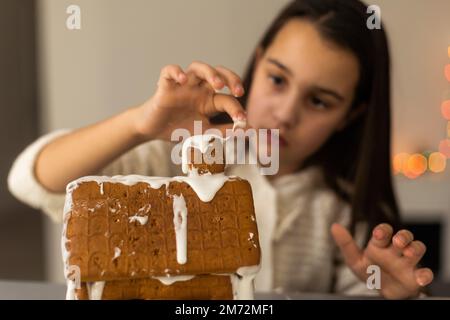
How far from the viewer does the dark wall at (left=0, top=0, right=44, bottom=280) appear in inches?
29.3

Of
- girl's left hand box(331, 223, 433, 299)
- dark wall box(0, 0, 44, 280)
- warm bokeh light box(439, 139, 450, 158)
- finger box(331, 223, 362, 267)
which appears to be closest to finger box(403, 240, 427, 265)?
girl's left hand box(331, 223, 433, 299)

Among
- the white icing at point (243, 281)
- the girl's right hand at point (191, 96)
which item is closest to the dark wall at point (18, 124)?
the girl's right hand at point (191, 96)

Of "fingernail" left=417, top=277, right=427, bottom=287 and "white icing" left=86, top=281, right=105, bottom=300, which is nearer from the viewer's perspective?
"white icing" left=86, top=281, right=105, bottom=300

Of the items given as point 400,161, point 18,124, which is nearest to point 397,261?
point 400,161

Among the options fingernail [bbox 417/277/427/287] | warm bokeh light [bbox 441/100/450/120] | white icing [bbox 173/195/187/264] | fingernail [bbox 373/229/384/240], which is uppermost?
warm bokeh light [bbox 441/100/450/120]

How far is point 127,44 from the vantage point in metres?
0.64

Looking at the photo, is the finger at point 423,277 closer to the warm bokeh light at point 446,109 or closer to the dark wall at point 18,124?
the warm bokeh light at point 446,109

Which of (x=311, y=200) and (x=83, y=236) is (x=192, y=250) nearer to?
(x=83, y=236)

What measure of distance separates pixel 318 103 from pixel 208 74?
17 cm

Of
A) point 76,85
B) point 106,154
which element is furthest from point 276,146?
point 76,85

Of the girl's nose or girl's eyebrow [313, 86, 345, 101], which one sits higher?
girl's eyebrow [313, 86, 345, 101]

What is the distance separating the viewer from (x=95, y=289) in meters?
0.35

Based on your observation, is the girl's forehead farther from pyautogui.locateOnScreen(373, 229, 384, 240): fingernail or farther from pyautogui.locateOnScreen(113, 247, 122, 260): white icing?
pyautogui.locateOnScreen(113, 247, 122, 260): white icing
